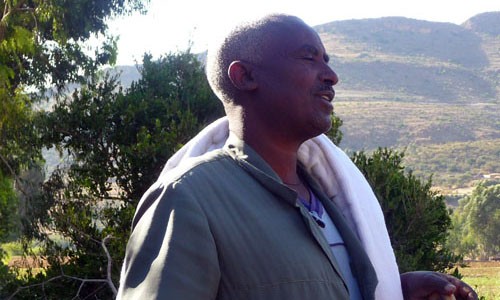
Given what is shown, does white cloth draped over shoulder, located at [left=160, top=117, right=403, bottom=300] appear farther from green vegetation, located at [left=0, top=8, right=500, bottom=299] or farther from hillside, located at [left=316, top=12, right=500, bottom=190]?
hillside, located at [left=316, top=12, right=500, bottom=190]

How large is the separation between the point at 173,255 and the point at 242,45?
2.07 ft

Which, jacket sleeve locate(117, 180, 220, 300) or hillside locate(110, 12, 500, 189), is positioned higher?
jacket sleeve locate(117, 180, 220, 300)

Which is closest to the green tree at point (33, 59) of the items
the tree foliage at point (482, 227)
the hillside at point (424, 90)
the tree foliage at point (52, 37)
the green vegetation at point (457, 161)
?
the tree foliage at point (52, 37)

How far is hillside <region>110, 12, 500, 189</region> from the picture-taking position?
50562 mm

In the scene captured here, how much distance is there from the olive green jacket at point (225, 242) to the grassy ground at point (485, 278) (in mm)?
13726

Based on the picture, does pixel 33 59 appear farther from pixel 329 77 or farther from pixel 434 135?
pixel 434 135

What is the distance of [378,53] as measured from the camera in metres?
86.9

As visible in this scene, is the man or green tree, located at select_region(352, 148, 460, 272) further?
green tree, located at select_region(352, 148, 460, 272)

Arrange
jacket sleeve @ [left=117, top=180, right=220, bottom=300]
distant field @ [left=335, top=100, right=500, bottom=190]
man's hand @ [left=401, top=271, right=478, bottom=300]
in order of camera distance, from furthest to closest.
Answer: distant field @ [left=335, top=100, right=500, bottom=190] < man's hand @ [left=401, top=271, right=478, bottom=300] < jacket sleeve @ [left=117, top=180, right=220, bottom=300]

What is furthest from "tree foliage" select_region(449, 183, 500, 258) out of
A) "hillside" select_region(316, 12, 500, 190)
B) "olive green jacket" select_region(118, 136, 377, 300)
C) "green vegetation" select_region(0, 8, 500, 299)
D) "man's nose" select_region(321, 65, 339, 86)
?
"olive green jacket" select_region(118, 136, 377, 300)

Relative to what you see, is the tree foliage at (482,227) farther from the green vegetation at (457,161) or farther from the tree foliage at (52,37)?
the tree foliage at (52,37)

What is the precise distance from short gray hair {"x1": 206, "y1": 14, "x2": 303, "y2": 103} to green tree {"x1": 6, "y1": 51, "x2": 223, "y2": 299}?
5283 mm

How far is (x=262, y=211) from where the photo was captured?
171cm

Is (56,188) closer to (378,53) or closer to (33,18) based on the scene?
(33,18)
